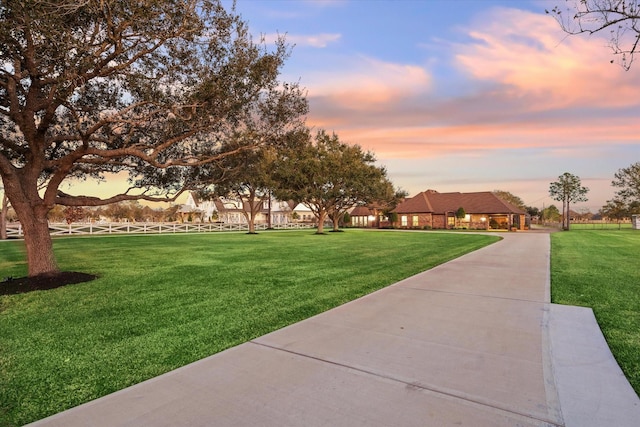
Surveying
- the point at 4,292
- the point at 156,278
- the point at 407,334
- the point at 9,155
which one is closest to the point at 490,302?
the point at 407,334

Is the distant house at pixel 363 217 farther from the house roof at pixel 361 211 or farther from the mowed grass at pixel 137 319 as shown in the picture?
the mowed grass at pixel 137 319

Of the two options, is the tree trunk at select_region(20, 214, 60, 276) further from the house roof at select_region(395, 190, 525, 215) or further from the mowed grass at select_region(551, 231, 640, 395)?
the house roof at select_region(395, 190, 525, 215)

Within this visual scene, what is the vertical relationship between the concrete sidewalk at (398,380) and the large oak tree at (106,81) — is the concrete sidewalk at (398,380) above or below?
below

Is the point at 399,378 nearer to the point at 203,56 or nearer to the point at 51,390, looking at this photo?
the point at 51,390

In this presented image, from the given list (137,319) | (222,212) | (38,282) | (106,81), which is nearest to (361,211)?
(222,212)

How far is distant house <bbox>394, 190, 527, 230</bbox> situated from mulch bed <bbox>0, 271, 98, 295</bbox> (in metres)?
48.5

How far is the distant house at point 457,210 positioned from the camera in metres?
49.7

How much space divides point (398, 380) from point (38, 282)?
9272 mm

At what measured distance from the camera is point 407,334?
4.91 meters

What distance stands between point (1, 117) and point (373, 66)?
1430cm

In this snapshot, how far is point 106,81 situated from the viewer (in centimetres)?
1035

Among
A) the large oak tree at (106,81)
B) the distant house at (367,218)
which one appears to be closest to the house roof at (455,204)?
the distant house at (367,218)

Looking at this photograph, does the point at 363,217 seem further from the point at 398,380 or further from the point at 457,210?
the point at 398,380

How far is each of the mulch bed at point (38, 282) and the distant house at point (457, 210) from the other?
48504mm
